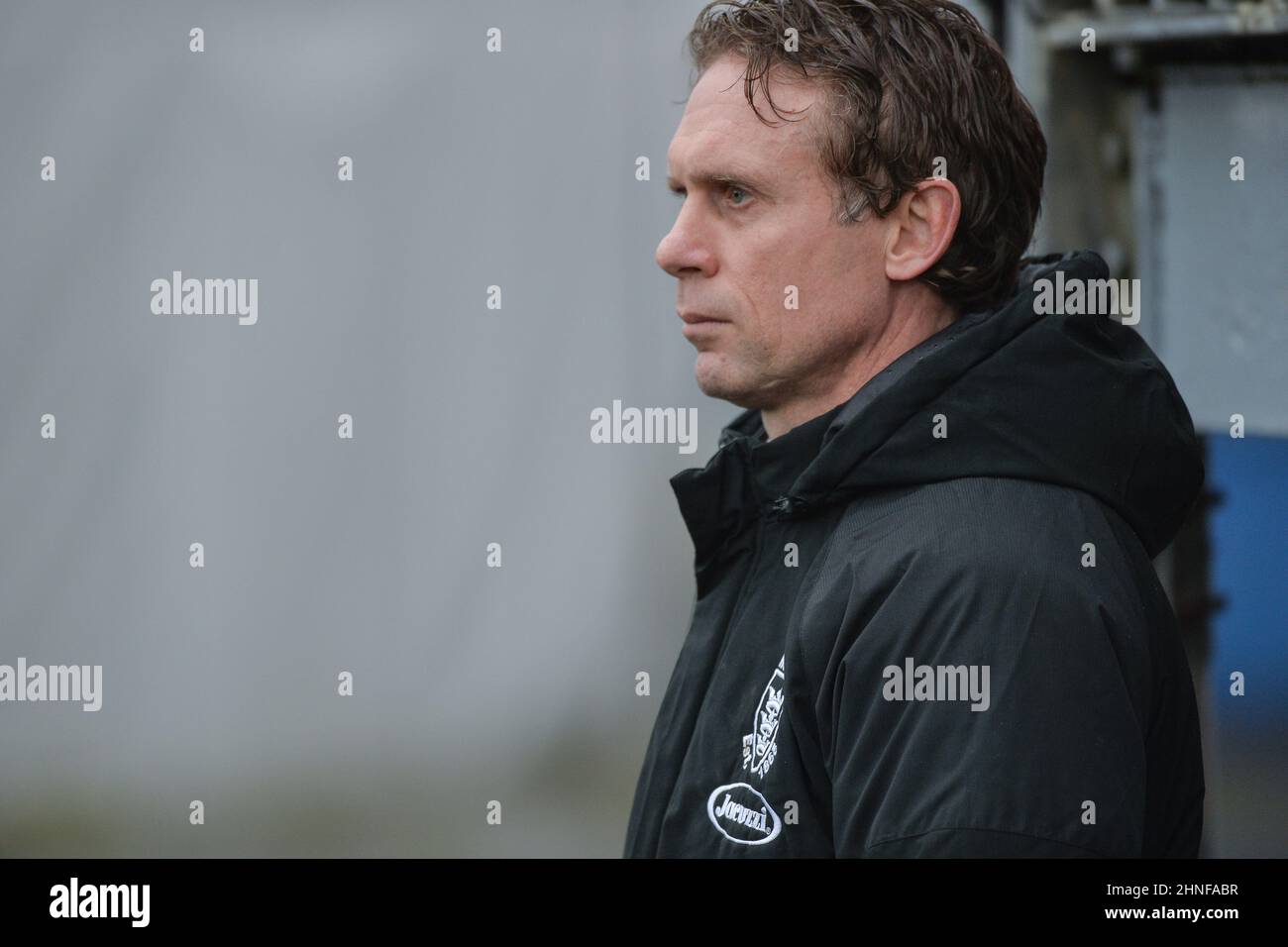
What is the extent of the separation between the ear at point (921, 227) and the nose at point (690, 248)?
0.66 ft

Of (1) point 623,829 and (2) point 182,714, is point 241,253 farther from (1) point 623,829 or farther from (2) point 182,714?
(1) point 623,829

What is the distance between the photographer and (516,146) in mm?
2801

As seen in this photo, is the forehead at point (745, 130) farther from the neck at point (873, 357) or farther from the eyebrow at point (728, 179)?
the neck at point (873, 357)

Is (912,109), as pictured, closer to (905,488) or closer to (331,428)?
(905,488)

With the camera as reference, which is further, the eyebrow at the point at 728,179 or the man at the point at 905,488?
the eyebrow at the point at 728,179

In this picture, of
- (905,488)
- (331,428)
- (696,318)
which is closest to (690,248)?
(696,318)

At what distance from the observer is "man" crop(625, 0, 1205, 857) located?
1063mm

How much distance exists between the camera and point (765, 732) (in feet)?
4.06

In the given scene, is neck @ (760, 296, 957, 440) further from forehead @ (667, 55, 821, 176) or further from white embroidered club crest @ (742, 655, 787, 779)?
white embroidered club crest @ (742, 655, 787, 779)

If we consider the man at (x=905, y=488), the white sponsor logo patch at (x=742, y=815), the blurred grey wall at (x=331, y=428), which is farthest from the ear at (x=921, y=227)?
the blurred grey wall at (x=331, y=428)

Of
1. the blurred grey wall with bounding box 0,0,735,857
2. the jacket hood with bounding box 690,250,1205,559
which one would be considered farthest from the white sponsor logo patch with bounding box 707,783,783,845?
the blurred grey wall with bounding box 0,0,735,857

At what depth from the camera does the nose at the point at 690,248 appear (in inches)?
57.4

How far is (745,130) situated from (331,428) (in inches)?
64.5

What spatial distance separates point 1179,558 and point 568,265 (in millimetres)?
1396
